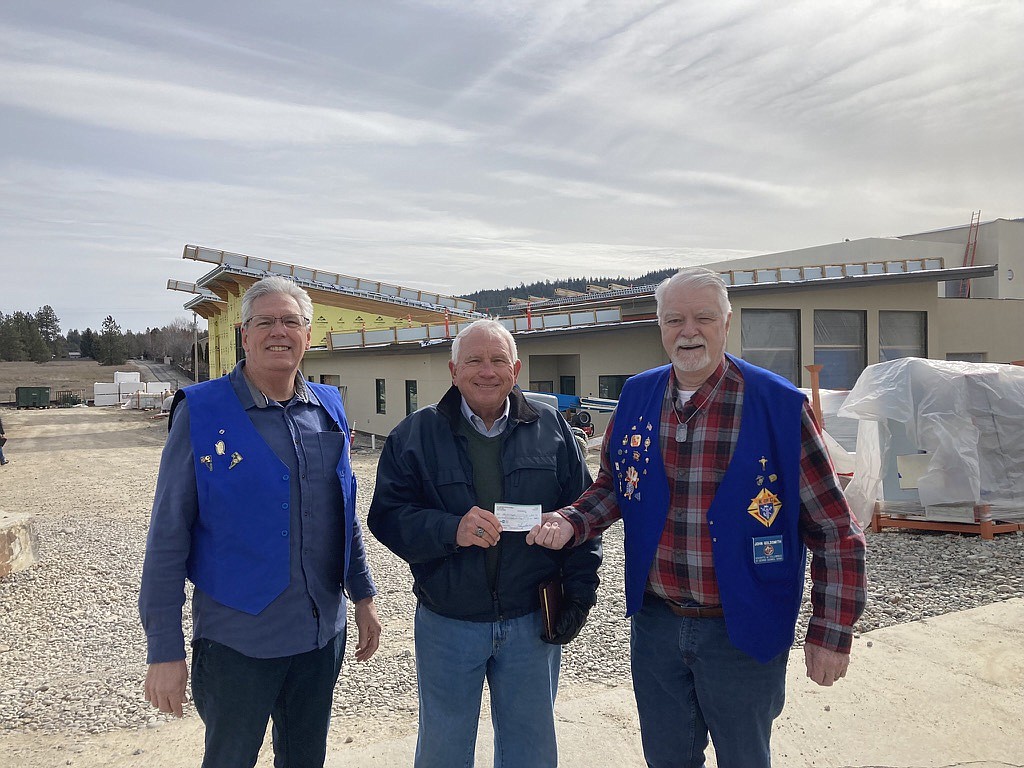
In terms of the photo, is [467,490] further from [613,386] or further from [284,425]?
[613,386]

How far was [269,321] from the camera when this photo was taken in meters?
2.60

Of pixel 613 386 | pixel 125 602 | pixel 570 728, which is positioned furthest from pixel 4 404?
pixel 570 728

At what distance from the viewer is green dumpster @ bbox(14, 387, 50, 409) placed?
1832 inches

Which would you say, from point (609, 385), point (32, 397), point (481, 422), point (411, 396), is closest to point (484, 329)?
point (481, 422)

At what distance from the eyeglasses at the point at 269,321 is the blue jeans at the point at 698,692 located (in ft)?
5.79

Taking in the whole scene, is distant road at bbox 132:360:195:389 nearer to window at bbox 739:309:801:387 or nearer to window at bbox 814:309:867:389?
window at bbox 739:309:801:387

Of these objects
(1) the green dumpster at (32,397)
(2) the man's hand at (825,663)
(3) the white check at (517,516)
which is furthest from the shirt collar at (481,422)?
(1) the green dumpster at (32,397)

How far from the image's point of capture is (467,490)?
8.69 feet

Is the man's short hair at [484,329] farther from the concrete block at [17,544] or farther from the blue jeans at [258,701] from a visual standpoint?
the concrete block at [17,544]

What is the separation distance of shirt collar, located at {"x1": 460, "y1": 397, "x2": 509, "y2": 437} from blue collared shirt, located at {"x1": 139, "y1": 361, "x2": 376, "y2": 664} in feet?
1.81

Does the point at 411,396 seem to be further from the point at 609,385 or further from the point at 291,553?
the point at 291,553

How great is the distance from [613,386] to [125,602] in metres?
17.4

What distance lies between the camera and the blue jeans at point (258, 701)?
244cm

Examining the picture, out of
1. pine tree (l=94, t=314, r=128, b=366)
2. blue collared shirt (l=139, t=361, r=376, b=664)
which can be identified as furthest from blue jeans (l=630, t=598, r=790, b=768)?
pine tree (l=94, t=314, r=128, b=366)
